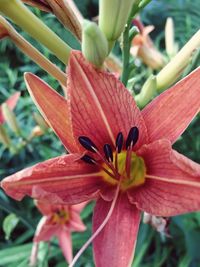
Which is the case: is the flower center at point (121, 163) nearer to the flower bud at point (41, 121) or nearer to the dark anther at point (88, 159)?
the dark anther at point (88, 159)

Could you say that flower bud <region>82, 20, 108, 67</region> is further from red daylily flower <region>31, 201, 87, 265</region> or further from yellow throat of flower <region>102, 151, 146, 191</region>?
red daylily flower <region>31, 201, 87, 265</region>

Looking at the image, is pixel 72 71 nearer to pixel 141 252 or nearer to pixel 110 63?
pixel 110 63

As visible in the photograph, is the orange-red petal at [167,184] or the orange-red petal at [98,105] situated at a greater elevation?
the orange-red petal at [98,105]

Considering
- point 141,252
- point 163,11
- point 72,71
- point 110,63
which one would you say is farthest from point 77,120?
point 163,11

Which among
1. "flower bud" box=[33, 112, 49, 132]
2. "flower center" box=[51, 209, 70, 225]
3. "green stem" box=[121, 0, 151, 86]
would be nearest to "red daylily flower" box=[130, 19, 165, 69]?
"flower bud" box=[33, 112, 49, 132]

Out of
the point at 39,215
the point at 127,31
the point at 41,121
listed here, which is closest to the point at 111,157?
the point at 127,31

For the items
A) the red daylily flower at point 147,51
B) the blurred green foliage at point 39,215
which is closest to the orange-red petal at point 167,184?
the blurred green foliage at point 39,215

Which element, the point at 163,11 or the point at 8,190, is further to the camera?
the point at 163,11
